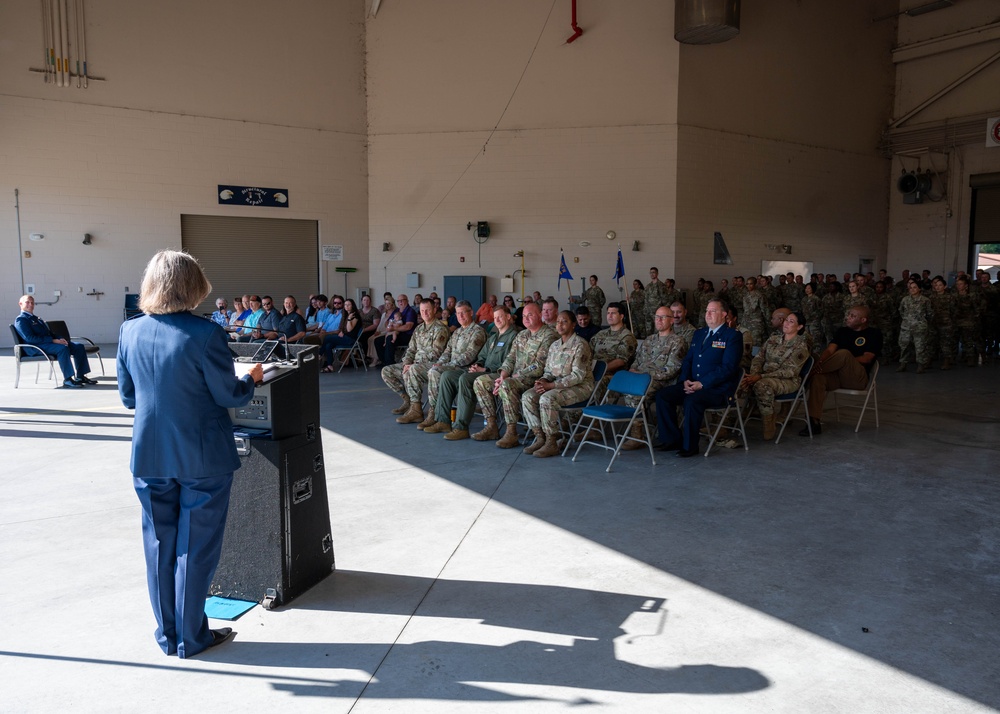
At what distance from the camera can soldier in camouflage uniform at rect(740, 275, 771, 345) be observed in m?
14.3

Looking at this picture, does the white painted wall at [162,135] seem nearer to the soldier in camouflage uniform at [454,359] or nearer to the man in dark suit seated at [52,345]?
the man in dark suit seated at [52,345]

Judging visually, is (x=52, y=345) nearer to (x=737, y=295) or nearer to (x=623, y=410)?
(x=623, y=410)

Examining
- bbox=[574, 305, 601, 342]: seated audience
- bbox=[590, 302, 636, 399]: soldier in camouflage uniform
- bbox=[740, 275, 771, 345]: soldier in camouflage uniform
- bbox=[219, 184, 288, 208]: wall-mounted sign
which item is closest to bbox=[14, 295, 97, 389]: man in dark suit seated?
bbox=[219, 184, 288, 208]: wall-mounted sign

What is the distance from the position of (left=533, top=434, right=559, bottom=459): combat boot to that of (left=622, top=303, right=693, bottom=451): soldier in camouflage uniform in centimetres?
75

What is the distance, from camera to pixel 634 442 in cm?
664

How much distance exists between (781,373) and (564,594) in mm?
4158

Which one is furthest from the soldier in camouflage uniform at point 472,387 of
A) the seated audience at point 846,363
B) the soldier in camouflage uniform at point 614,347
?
the seated audience at point 846,363

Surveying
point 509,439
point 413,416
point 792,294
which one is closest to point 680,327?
point 509,439

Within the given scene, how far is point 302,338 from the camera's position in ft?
38.8

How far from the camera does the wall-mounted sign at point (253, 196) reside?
1545 cm

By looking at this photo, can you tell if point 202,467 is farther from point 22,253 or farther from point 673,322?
point 22,253

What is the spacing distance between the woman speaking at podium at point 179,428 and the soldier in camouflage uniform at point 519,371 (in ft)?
12.6

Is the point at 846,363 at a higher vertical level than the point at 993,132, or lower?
lower

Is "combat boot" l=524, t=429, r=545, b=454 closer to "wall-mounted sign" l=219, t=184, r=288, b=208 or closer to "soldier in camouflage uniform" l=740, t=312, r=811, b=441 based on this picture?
"soldier in camouflage uniform" l=740, t=312, r=811, b=441
